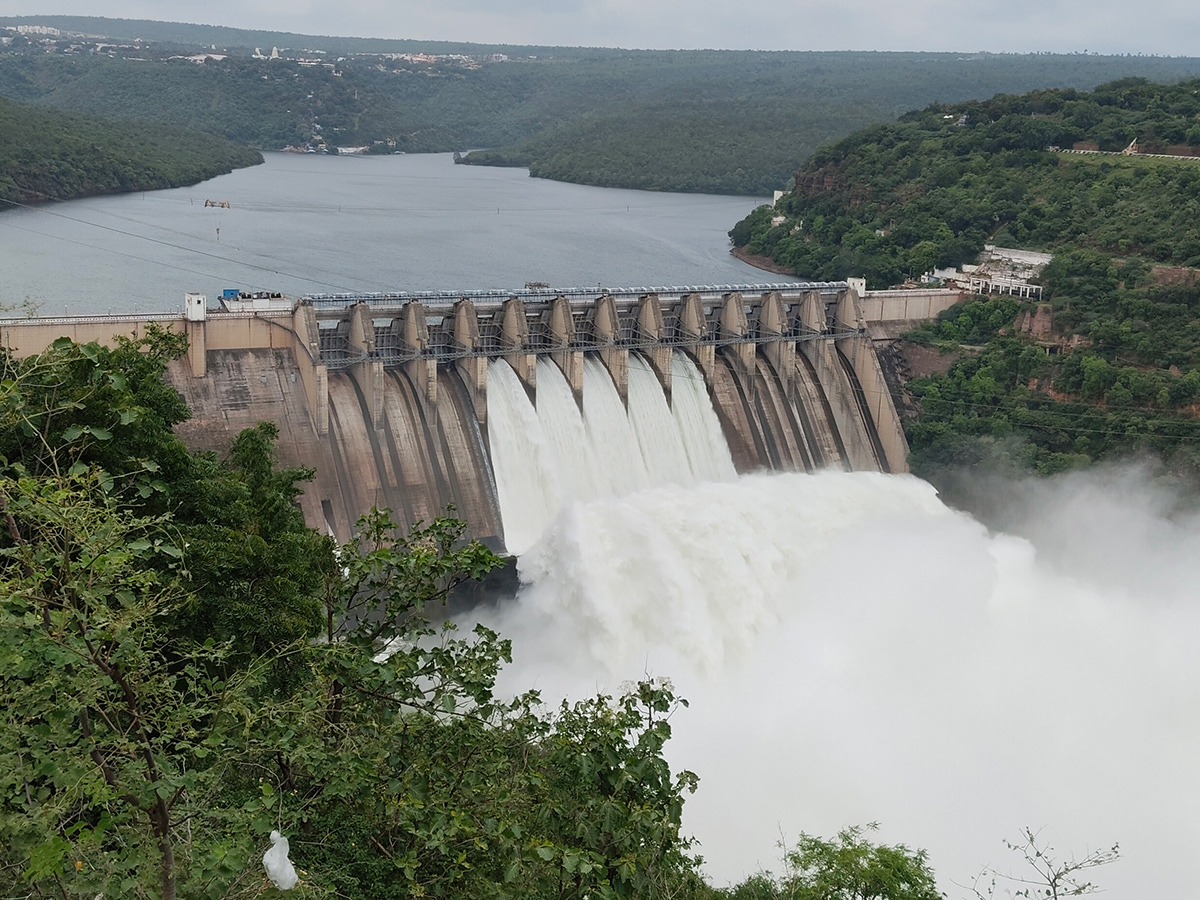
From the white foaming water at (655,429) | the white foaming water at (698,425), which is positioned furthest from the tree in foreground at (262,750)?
the white foaming water at (698,425)

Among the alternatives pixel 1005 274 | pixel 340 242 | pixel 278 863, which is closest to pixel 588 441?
pixel 1005 274

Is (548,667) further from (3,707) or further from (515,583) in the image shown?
(3,707)

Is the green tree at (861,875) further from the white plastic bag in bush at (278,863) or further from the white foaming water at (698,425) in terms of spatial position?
the white foaming water at (698,425)

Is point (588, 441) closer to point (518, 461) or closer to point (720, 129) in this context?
point (518, 461)

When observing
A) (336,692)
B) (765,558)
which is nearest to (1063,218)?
(765,558)

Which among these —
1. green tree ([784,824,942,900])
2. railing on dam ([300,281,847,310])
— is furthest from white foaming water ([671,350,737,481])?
green tree ([784,824,942,900])

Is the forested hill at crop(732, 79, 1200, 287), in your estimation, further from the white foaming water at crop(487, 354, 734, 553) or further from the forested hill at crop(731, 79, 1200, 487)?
the white foaming water at crop(487, 354, 734, 553)
